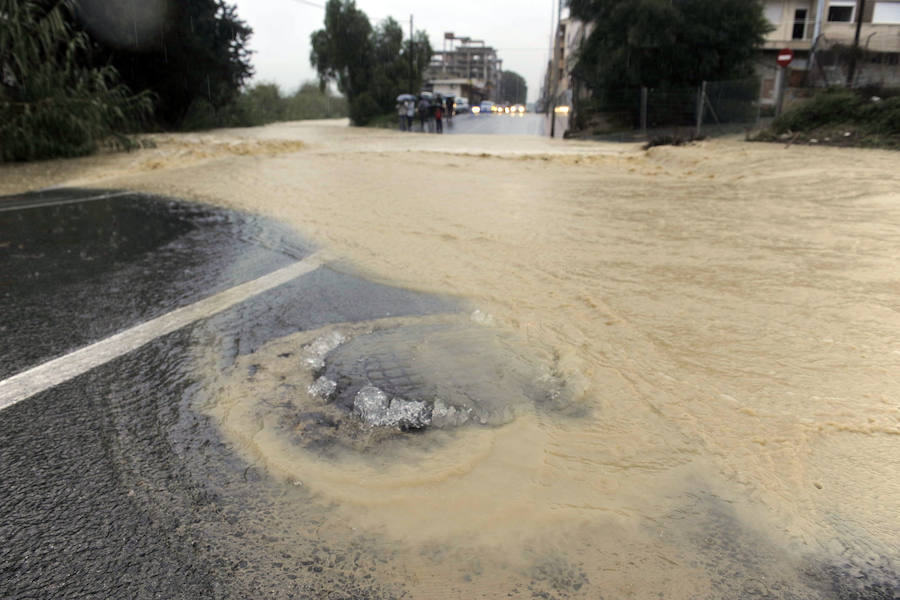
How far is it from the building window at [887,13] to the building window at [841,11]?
1.62 metres

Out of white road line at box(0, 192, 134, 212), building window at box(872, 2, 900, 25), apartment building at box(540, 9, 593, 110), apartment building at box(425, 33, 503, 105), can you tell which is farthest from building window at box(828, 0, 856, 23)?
apartment building at box(425, 33, 503, 105)

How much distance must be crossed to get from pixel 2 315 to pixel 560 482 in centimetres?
341

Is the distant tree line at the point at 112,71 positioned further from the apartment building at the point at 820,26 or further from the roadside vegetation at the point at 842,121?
the apartment building at the point at 820,26

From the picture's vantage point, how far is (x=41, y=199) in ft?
26.5

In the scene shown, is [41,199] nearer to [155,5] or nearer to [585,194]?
[585,194]

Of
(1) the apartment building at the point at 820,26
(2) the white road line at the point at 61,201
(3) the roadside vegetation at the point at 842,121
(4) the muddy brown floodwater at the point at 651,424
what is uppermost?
(1) the apartment building at the point at 820,26

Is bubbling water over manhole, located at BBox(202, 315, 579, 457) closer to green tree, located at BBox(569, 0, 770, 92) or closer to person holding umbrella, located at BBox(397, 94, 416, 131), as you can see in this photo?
green tree, located at BBox(569, 0, 770, 92)

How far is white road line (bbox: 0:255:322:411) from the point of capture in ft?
8.50

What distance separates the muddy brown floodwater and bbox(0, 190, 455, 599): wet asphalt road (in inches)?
6.4

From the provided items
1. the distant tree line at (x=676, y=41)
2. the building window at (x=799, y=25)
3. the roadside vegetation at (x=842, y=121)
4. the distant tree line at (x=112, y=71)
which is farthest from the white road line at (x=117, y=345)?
the building window at (x=799, y=25)

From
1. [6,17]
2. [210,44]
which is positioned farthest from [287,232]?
[210,44]

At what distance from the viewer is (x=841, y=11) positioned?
38.4 metres

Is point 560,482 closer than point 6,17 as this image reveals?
Yes

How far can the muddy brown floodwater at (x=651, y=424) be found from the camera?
5.43 ft
